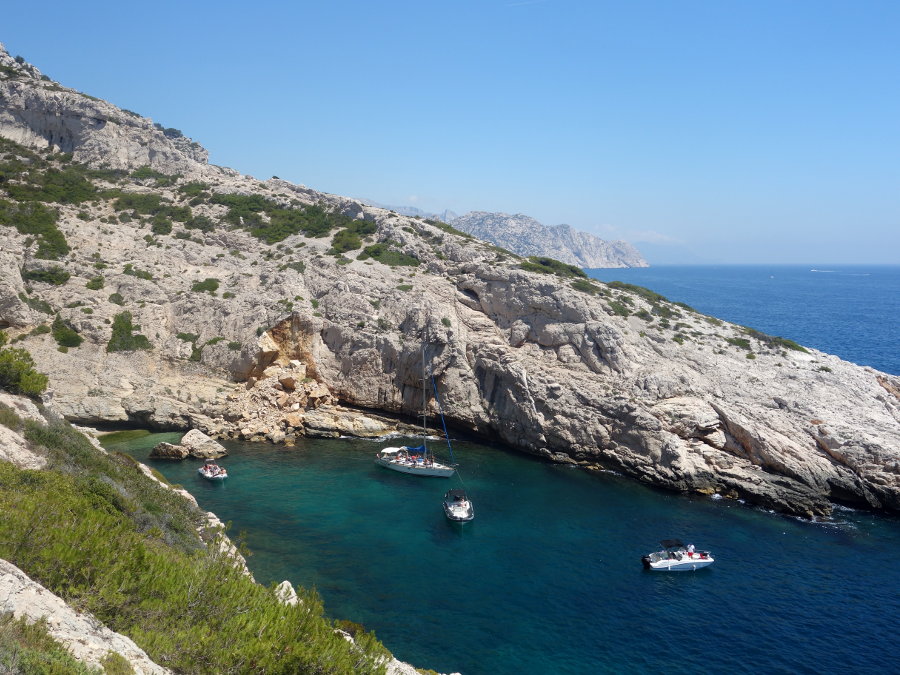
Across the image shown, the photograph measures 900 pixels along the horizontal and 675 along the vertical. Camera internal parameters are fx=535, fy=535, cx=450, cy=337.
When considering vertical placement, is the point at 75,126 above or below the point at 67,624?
above

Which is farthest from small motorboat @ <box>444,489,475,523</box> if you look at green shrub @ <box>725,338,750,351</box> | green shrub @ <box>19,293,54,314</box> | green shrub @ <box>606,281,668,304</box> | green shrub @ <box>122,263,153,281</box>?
green shrub @ <box>122,263,153,281</box>

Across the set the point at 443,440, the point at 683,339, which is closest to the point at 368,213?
the point at 443,440

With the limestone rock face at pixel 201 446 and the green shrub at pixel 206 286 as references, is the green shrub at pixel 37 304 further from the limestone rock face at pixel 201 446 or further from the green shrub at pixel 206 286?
the limestone rock face at pixel 201 446

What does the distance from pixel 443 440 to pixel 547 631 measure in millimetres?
22644

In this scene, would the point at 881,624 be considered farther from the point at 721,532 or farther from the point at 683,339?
the point at 683,339

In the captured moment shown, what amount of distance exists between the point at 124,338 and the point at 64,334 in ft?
13.1

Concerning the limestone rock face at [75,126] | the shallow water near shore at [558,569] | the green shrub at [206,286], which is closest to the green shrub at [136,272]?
the green shrub at [206,286]

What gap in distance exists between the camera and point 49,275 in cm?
4522

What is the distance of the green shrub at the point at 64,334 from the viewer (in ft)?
135

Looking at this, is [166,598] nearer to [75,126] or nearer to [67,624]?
[67,624]

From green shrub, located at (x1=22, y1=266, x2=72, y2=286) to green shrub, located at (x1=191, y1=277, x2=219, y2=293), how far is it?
9.96m

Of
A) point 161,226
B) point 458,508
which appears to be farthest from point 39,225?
point 458,508

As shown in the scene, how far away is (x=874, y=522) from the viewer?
3266 centimetres

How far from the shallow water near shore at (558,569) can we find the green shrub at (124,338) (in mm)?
8505
